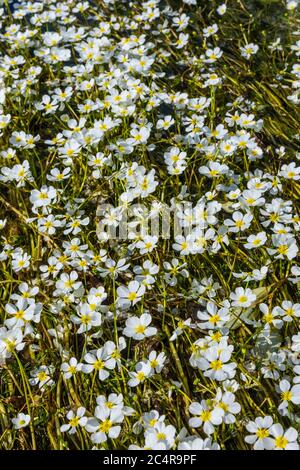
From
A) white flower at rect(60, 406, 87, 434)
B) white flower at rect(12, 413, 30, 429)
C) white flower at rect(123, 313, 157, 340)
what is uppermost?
white flower at rect(123, 313, 157, 340)

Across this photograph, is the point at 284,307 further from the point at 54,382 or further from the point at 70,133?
the point at 70,133

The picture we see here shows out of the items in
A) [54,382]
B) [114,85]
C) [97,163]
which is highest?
[114,85]

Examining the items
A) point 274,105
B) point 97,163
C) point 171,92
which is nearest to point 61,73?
point 171,92

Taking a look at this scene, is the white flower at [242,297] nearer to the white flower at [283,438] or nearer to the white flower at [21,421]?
the white flower at [283,438]

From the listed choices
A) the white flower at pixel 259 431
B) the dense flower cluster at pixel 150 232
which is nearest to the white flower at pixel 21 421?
the dense flower cluster at pixel 150 232

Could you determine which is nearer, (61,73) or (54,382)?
(54,382)

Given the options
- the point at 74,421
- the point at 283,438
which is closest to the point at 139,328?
the point at 74,421

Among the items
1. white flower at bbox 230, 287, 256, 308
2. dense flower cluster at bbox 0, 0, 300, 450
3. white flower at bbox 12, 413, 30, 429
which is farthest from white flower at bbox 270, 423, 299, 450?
white flower at bbox 12, 413, 30, 429

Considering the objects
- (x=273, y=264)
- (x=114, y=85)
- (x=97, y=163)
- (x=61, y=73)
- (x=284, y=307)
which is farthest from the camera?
(x=61, y=73)

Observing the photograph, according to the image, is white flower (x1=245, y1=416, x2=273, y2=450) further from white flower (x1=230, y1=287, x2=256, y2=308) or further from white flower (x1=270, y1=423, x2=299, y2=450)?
white flower (x1=230, y1=287, x2=256, y2=308)
